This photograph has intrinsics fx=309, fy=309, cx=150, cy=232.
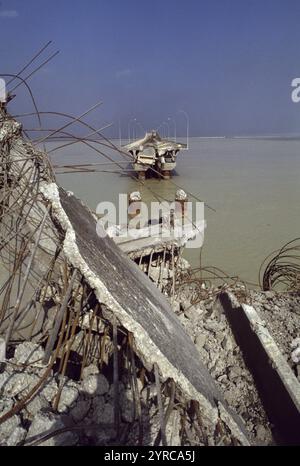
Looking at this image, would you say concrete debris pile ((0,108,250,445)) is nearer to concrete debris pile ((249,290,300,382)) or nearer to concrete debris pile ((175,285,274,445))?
concrete debris pile ((175,285,274,445))

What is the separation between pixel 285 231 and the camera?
10164mm

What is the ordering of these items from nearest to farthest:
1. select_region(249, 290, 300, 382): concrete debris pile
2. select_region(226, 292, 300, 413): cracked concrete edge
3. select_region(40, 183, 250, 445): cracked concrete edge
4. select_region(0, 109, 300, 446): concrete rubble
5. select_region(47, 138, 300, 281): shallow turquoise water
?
1. select_region(0, 109, 300, 446): concrete rubble
2. select_region(40, 183, 250, 445): cracked concrete edge
3. select_region(226, 292, 300, 413): cracked concrete edge
4. select_region(249, 290, 300, 382): concrete debris pile
5. select_region(47, 138, 300, 281): shallow turquoise water

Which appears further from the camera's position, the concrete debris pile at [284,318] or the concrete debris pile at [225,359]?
the concrete debris pile at [284,318]

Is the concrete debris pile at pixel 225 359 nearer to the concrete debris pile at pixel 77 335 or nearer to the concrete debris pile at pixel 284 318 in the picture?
the concrete debris pile at pixel 284 318

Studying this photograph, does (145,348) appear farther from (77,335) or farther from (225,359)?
(225,359)

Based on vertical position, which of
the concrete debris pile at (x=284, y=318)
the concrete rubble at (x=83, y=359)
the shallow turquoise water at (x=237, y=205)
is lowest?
the concrete rubble at (x=83, y=359)

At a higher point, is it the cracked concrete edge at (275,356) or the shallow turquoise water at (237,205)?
the shallow turquoise water at (237,205)

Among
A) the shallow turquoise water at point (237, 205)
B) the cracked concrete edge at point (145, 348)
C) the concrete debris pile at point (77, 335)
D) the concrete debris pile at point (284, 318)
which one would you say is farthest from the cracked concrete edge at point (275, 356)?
the shallow turquoise water at point (237, 205)

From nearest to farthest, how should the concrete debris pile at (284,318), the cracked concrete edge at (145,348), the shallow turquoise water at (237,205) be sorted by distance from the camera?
the cracked concrete edge at (145,348), the concrete debris pile at (284,318), the shallow turquoise water at (237,205)

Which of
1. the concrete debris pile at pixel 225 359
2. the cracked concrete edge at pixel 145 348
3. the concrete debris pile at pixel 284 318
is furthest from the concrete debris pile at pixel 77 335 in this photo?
the concrete debris pile at pixel 284 318

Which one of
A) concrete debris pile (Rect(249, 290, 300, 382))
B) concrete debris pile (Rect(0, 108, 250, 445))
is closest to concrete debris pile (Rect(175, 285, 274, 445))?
concrete debris pile (Rect(249, 290, 300, 382))

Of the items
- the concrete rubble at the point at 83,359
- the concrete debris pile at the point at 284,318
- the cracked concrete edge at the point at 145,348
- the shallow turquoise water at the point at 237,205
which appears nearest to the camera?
the concrete rubble at the point at 83,359

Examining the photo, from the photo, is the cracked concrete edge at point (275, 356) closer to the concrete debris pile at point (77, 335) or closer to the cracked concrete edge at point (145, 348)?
the concrete debris pile at point (77, 335)
